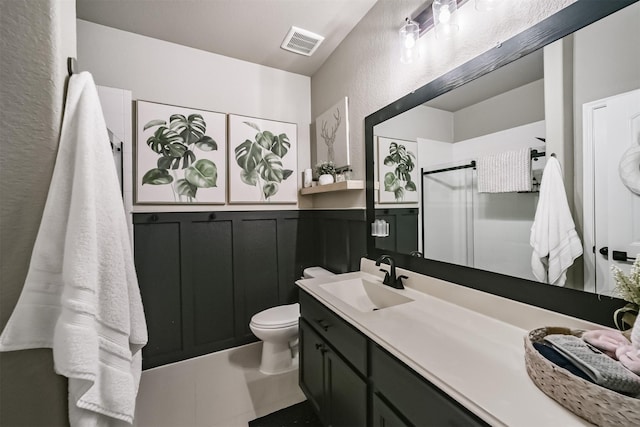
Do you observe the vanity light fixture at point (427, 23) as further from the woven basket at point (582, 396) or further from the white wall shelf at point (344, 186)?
the woven basket at point (582, 396)

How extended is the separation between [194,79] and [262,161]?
88 cm

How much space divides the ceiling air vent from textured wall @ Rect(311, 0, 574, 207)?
21 centimetres

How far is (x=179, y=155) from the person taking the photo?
2.03 meters

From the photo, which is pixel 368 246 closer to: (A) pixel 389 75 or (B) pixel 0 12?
(A) pixel 389 75

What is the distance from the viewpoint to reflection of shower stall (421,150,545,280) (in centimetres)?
96

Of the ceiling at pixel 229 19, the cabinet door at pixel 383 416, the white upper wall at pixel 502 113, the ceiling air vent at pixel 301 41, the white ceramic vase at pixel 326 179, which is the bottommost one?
the cabinet door at pixel 383 416

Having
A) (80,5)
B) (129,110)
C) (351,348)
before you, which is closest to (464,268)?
(351,348)

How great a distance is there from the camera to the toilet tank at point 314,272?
2195 millimetres

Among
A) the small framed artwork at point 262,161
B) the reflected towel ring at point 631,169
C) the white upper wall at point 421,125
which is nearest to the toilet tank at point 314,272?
the small framed artwork at point 262,161

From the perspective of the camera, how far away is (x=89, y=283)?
62 cm

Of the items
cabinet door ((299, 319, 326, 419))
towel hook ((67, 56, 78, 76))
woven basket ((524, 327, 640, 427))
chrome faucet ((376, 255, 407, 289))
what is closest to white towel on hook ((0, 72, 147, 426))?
towel hook ((67, 56, 78, 76))

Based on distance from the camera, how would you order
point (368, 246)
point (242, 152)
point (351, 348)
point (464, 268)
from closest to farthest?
1. point (351, 348)
2. point (464, 268)
3. point (368, 246)
4. point (242, 152)

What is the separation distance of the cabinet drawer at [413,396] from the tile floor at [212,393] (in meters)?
1.12

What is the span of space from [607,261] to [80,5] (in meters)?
3.08
